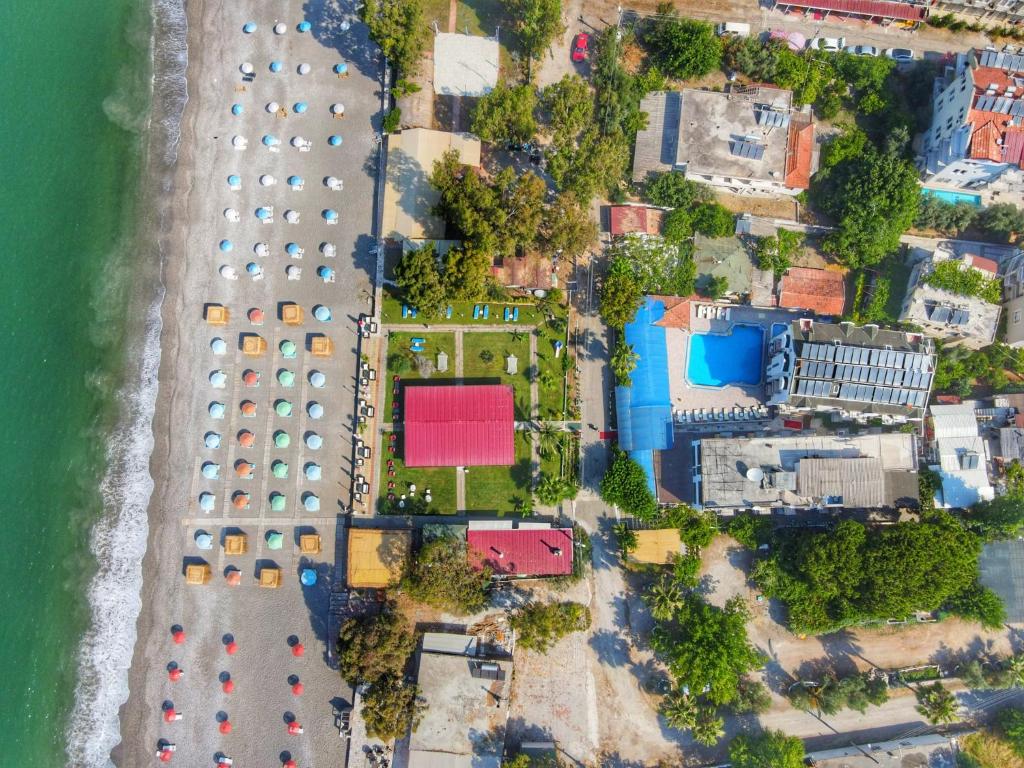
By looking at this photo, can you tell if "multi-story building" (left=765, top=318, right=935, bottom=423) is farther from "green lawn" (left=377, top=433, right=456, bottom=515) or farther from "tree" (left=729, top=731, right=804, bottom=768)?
"green lawn" (left=377, top=433, right=456, bottom=515)

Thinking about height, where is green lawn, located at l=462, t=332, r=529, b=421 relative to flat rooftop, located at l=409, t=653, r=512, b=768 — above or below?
above

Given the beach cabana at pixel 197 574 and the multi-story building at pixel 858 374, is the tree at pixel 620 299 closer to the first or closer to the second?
the multi-story building at pixel 858 374

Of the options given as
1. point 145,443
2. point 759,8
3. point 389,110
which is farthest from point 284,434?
point 759,8

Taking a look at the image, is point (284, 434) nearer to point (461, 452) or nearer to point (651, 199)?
point (461, 452)

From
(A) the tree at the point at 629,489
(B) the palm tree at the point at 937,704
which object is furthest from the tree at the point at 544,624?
(B) the palm tree at the point at 937,704

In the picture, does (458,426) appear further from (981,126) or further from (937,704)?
(981,126)

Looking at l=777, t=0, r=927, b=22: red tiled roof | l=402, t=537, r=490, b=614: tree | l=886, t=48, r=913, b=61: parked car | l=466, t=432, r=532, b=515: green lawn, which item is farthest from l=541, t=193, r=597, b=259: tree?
l=886, t=48, r=913, b=61: parked car
